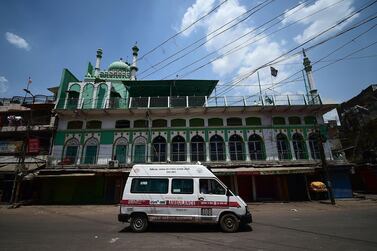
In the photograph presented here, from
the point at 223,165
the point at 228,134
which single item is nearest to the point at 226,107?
the point at 228,134

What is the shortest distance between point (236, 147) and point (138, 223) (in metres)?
13.6

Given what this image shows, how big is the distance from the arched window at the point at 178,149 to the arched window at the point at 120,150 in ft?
14.9

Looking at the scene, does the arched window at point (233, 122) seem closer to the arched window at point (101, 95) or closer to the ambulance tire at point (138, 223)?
the arched window at point (101, 95)

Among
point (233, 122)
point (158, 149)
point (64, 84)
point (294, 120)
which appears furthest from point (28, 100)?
point (294, 120)

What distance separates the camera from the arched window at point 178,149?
1909 centimetres

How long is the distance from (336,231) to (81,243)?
27.2 ft

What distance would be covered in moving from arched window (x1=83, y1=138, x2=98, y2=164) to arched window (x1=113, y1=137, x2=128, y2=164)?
6.23ft

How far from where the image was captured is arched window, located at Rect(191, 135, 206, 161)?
1908 centimetres

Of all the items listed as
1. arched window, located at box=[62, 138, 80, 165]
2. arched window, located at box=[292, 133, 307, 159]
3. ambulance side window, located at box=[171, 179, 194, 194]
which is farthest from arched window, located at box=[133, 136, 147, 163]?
arched window, located at box=[292, 133, 307, 159]

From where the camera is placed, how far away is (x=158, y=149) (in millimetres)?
19453

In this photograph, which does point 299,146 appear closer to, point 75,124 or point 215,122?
point 215,122

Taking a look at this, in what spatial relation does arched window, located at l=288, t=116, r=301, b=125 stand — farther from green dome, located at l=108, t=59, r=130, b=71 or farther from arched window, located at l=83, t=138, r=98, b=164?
green dome, located at l=108, t=59, r=130, b=71

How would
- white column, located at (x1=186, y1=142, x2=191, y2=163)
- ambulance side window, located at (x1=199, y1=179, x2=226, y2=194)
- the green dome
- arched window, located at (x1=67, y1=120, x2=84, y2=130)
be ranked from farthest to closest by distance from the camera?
the green dome, arched window, located at (x1=67, y1=120, x2=84, y2=130), white column, located at (x1=186, y1=142, x2=191, y2=163), ambulance side window, located at (x1=199, y1=179, x2=226, y2=194)

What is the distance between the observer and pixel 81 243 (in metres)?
6.02
